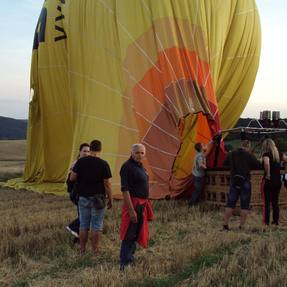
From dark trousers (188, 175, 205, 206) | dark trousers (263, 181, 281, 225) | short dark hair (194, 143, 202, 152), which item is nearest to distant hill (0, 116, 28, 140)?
dark trousers (188, 175, 205, 206)

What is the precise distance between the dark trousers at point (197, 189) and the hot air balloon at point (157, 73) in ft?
1.47

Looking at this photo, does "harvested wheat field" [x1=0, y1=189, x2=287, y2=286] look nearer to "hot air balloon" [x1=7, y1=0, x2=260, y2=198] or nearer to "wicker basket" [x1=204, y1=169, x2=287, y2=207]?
"wicker basket" [x1=204, y1=169, x2=287, y2=207]

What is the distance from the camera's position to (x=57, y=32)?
13.0m

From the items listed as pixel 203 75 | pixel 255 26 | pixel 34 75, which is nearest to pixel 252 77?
pixel 255 26

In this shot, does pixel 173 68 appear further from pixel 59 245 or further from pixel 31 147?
pixel 31 147

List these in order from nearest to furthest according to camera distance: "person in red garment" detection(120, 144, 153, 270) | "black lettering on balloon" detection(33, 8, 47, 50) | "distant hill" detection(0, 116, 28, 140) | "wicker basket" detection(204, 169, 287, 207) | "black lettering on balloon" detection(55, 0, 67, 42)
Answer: "person in red garment" detection(120, 144, 153, 270) < "wicker basket" detection(204, 169, 287, 207) < "black lettering on balloon" detection(55, 0, 67, 42) < "black lettering on balloon" detection(33, 8, 47, 50) < "distant hill" detection(0, 116, 28, 140)

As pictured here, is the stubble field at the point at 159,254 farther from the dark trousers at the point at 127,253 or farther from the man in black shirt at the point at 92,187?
the man in black shirt at the point at 92,187

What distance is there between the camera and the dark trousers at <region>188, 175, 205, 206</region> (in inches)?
358

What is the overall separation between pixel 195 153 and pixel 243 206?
3068 mm

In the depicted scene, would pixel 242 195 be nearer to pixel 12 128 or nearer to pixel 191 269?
pixel 191 269

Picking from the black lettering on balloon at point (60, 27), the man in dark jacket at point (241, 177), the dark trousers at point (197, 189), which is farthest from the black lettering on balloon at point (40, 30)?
the man in dark jacket at point (241, 177)

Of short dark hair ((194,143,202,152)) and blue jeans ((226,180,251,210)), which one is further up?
short dark hair ((194,143,202,152))

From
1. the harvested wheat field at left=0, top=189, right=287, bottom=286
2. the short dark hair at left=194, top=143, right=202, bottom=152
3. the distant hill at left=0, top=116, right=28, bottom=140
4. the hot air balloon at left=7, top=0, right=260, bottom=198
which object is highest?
the distant hill at left=0, top=116, right=28, bottom=140

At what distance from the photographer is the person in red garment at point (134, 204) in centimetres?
478
